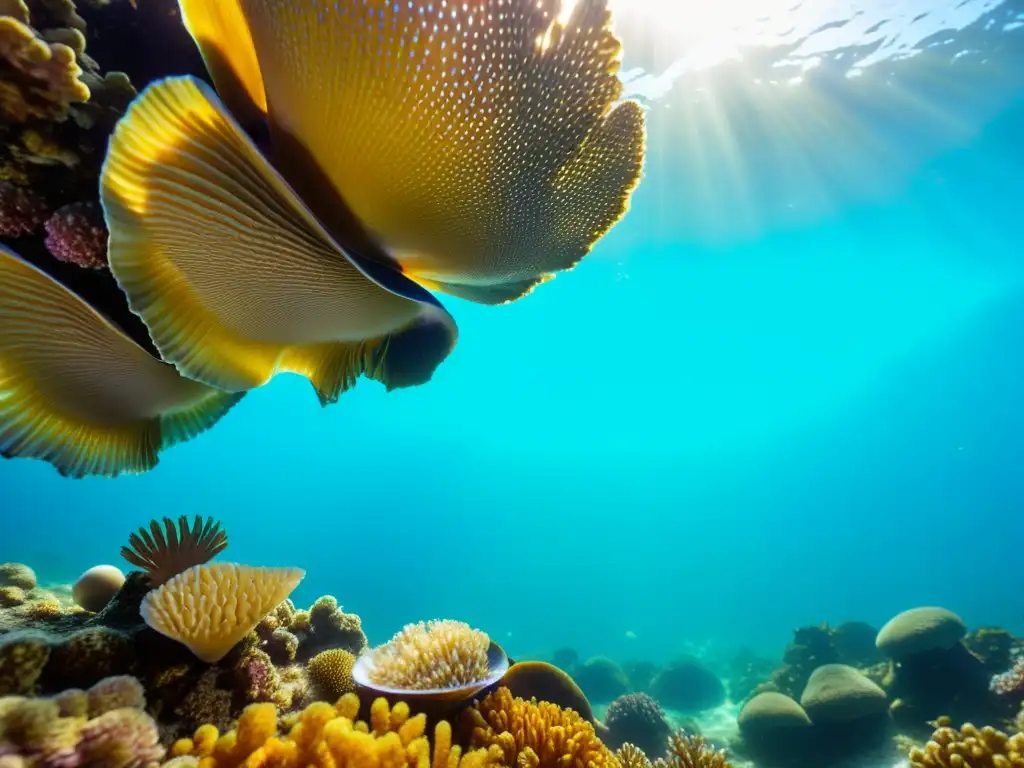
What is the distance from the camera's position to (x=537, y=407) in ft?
260

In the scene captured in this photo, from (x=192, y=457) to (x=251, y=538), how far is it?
45.1m

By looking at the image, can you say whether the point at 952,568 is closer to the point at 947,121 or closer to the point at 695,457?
the point at 695,457

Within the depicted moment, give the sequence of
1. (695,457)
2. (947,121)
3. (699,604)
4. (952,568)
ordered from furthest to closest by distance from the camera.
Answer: (695,457) < (952,568) < (699,604) < (947,121)

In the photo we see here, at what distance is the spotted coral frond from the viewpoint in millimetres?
3699

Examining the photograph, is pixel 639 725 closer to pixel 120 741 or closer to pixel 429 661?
pixel 429 661

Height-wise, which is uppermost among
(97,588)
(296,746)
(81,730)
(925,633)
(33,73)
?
(925,633)

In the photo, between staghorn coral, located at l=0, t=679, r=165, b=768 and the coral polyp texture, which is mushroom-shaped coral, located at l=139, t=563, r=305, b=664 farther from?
the coral polyp texture

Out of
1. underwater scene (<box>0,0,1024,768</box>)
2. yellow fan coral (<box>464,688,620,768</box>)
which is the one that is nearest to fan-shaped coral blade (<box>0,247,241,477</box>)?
underwater scene (<box>0,0,1024,768</box>)

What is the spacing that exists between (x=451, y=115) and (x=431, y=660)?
321 centimetres

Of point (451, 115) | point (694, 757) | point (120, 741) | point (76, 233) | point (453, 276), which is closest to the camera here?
point (451, 115)

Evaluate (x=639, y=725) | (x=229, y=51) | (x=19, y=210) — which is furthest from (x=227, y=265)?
(x=639, y=725)

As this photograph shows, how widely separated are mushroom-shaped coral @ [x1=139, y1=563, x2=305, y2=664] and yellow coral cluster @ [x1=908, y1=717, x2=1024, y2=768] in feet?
15.5

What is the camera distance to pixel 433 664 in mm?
3191

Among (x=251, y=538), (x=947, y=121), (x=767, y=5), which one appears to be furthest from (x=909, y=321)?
(x=251, y=538)
